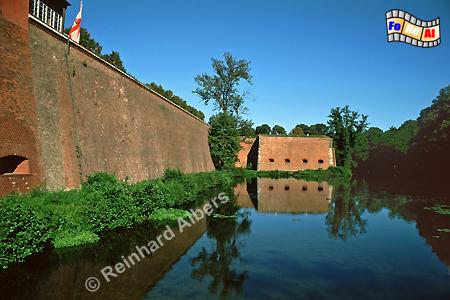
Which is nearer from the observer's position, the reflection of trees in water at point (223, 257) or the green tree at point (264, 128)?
the reflection of trees in water at point (223, 257)

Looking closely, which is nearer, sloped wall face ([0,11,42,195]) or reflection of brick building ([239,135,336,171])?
sloped wall face ([0,11,42,195])

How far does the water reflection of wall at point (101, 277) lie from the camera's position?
5.69m

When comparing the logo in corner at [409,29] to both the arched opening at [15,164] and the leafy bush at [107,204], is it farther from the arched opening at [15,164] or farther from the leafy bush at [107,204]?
the arched opening at [15,164]

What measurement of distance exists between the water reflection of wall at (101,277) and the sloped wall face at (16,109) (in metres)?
2.85

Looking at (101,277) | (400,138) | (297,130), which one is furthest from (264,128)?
(101,277)

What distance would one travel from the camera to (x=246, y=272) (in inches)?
278

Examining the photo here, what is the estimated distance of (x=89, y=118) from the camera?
13094 millimetres

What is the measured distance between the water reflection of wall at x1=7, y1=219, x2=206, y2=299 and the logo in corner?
23.6ft

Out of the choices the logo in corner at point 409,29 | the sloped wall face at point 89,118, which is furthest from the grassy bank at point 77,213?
the logo in corner at point 409,29

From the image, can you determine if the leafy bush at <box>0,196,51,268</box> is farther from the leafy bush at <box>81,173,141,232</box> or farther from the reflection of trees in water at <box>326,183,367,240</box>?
the reflection of trees in water at <box>326,183,367,240</box>

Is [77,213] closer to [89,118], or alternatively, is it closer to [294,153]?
[89,118]

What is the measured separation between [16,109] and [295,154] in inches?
1514

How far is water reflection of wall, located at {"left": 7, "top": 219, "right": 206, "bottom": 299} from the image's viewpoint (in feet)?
18.7

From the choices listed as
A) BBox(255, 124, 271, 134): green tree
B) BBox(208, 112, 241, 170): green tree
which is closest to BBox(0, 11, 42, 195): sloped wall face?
BBox(208, 112, 241, 170): green tree
